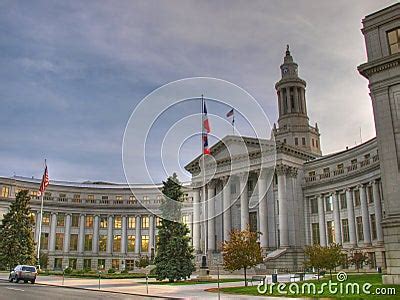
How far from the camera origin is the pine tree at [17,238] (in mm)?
62469

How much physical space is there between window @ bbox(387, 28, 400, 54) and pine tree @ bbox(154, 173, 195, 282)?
24.6 metres

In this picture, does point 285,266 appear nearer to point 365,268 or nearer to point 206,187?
point 365,268

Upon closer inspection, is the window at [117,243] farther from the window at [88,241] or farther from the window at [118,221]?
the window at [88,241]

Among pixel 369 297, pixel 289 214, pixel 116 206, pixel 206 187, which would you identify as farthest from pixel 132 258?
pixel 369 297

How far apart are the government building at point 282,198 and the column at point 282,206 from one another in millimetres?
163

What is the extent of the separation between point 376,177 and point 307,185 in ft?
50.6

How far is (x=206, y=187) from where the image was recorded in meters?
80.5

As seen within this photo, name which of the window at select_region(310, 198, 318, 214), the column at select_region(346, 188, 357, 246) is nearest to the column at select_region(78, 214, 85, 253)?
the window at select_region(310, 198, 318, 214)

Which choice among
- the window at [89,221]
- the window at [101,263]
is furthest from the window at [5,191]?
the window at [101,263]

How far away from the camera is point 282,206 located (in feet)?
222

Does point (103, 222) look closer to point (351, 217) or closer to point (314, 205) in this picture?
point (314, 205)

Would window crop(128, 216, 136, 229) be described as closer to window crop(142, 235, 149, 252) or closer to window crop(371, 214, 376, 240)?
window crop(142, 235, 149, 252)

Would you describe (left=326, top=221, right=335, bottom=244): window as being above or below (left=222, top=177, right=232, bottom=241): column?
below

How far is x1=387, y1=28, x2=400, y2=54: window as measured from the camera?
3231 centimetres
